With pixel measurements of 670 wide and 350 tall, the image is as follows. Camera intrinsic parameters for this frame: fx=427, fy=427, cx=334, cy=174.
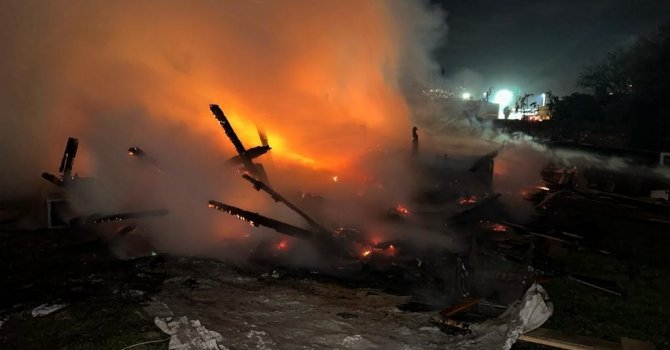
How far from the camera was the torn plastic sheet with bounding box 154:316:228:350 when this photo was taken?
13.6 ft

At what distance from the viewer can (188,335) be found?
4.36m

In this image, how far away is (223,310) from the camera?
517 centimetres

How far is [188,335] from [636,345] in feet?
15.5

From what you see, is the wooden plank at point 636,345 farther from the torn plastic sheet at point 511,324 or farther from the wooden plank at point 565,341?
the torn plastic sheet at point 511,324

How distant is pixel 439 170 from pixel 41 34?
11.2 m

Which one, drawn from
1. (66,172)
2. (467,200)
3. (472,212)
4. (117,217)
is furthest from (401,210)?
(66,172)

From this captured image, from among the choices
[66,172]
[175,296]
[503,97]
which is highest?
[503,97]

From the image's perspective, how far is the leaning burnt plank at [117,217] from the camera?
25.9 ft

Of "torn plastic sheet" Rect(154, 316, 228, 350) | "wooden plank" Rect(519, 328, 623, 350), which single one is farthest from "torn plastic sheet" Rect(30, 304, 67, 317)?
"wooden plank" Rect(519, 328, 623, 350)

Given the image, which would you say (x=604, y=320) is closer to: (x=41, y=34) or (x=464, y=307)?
(x=464, y=307)

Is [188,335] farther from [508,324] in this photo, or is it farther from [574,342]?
[574,342]

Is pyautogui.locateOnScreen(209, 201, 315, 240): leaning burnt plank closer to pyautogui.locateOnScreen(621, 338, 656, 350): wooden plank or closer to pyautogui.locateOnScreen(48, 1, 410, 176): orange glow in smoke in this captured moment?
pyautogui.locateOnScreen(48, 1, 410, 176): orange glow in smoke

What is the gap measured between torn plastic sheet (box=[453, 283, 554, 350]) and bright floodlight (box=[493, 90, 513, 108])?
53.8m

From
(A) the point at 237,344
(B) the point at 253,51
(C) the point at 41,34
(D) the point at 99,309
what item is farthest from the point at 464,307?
(C) the point at 41,34
